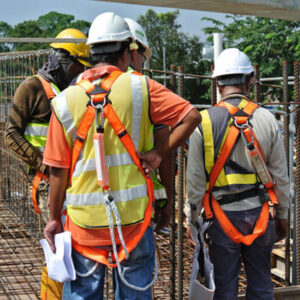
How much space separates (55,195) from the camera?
2838 millimetres

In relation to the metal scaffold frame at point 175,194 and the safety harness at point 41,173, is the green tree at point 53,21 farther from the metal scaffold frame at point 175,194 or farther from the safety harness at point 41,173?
the safety harness at point 41,173

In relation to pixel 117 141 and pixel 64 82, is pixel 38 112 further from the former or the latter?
pixel 117 141

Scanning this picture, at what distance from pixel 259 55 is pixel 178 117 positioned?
50.5 feet

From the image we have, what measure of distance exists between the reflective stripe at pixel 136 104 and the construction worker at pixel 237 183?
858 millimetres

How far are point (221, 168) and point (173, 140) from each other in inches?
28.7

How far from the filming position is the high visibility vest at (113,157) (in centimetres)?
268

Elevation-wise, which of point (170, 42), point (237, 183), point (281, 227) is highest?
point (170, 42)

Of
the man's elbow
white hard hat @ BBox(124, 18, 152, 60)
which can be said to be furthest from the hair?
white hard hat @ BBox(124, 18, 152, 60)

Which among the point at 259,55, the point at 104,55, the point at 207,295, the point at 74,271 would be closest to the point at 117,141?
the point at 104,55

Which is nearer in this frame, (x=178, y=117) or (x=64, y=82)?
(x=178, y=117)

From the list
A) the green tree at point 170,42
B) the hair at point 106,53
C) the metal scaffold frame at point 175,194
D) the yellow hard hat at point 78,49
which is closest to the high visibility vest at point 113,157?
the hair at point 106,53

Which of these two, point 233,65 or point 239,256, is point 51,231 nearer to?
point 239,256

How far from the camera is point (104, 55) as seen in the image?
2783 mm

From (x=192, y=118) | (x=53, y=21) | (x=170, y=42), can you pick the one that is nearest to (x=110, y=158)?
(x=192, y=118)
